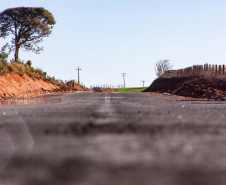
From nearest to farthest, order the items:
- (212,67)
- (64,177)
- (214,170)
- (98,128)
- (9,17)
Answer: (64,177), (214,170), (98,128), (212,67), (9,17)

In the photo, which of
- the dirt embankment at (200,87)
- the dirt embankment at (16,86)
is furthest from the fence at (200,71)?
the dirt embankment at (16,86)

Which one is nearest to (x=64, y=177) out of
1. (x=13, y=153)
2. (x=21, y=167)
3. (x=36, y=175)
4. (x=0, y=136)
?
(x=36, y=175)

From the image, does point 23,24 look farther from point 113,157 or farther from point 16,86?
point 113,157

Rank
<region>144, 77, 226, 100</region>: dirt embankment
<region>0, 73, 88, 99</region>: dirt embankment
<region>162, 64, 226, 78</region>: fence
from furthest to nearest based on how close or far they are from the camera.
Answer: <region>162, 64, 226, 78</region>: fence
<region>0, 73, 88, 99</region>: dirt embankment
<region>144, 77, 226, 100</region>: dirt embankment

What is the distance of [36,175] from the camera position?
2.67 meters

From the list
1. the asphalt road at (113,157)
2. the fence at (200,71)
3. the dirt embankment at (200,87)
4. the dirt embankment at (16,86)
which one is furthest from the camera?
the fence at (200,71)

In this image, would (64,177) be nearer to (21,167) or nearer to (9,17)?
(21,167)

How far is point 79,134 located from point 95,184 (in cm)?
247

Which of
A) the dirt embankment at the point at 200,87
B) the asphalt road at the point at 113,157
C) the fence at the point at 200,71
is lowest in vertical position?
the asphalt road at the point at 113,157

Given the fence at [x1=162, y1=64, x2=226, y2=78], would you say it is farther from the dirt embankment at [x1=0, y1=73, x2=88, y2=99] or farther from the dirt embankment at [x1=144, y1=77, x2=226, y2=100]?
the dirt embankment at [x1=0, y1=73, x2=88, y2=99]

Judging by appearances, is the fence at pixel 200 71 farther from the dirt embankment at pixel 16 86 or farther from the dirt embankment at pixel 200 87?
the dirt embankment at pixel 16 86

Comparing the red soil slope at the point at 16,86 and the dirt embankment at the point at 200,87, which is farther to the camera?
the red soil slope at the point at 16,86

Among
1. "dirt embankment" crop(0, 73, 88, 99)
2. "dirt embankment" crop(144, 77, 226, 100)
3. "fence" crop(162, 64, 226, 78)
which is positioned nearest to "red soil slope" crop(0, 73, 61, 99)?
"dirt embankment" crop(0, 73, 88, 99)

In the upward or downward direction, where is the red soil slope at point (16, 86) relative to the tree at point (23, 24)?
downward
